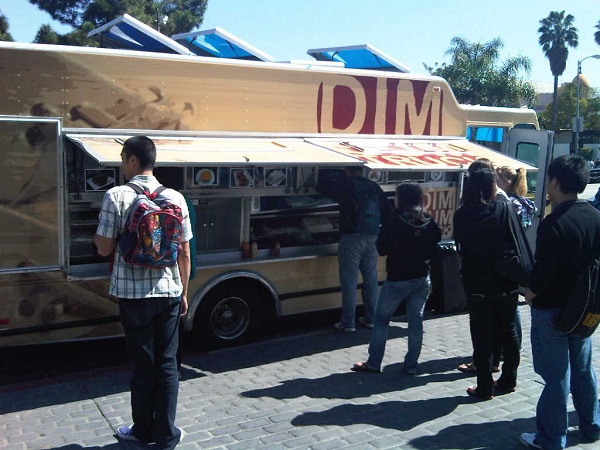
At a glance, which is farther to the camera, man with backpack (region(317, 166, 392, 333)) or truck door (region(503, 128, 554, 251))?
truck door (region(503, 128, 554, 251))

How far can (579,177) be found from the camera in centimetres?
417

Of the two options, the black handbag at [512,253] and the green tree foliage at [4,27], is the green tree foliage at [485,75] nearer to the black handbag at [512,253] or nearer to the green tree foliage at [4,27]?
the green tree foliage at [4,27]

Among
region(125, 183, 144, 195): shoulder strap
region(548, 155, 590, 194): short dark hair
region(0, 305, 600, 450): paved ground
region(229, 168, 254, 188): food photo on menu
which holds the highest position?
region(548, 155, 590, 194): short dark hair

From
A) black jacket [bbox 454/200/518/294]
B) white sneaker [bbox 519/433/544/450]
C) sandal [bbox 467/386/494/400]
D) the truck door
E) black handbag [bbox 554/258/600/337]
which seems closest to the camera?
black handbag [bbox 554/258/600/337]

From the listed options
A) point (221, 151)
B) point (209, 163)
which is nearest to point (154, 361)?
point (209, 163)

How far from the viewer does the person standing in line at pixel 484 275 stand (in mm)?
4938

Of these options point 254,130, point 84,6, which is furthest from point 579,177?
point 84,6

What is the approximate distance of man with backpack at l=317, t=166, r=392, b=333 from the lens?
6926mm

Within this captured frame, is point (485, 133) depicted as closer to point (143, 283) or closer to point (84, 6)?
point (143, 283)

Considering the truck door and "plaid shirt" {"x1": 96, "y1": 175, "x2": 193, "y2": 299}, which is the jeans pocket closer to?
"plaid shirt" {"x1": 96, "y1": 175, "x2": 193, "y2": 299}

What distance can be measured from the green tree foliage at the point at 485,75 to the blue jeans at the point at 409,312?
93.1ft

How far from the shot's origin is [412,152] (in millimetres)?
7316

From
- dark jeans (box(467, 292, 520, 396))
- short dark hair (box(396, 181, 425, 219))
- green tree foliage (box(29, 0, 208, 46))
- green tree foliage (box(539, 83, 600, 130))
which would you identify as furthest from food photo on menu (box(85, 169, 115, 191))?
green tree foliage (box(539, 83, 600, 130))

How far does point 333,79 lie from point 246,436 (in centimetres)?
413
